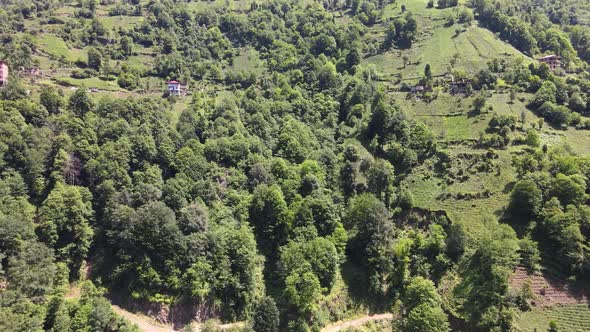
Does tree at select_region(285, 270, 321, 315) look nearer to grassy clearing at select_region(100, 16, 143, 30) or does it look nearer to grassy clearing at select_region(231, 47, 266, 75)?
grassy clearing at select_region(231, 47, 266, 75)

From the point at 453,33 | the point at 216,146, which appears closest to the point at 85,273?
the point at 216,146

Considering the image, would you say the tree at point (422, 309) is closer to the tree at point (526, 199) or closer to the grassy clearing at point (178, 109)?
the tree at point (526, 199)

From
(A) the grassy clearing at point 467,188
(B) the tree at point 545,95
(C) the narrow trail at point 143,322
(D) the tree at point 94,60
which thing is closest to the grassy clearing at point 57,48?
(D) the tree at point 94,60

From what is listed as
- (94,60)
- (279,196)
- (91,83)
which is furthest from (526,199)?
(94,60)

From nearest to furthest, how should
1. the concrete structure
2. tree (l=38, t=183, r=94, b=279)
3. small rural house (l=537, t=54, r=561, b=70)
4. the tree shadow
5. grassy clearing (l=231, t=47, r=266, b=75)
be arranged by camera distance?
tree (l=38, t=183, r=94, b=279) → the tree shadow → the concrete structure → small rural house (l=537, t=54, r=561, b=70) → grassy clearing (l=231, t=47, r=266, b=75)

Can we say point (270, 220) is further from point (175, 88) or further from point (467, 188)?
point (175, 88)

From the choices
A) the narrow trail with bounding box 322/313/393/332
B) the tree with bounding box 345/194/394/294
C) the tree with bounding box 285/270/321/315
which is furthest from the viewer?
the tree with bounding box 345/194/394/294

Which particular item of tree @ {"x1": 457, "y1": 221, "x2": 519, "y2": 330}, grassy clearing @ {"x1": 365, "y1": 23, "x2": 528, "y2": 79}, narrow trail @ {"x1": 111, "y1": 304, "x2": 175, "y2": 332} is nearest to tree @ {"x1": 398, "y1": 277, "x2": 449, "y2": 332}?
tree @ {"x1": 457, "y1": 221, "x2": 519, "y2": 330}
